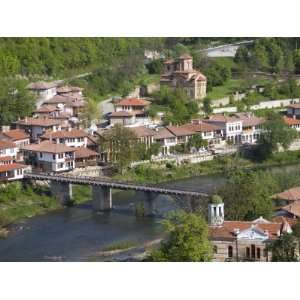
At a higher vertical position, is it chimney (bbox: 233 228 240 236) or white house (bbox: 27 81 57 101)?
white house (bbox: 27 81 57 101)

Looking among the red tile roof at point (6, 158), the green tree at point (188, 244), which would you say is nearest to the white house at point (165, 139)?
the red tile roof at point (6, 158)

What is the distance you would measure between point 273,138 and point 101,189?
9045 mm

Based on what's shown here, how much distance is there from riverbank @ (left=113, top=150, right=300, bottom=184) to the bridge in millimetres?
2671

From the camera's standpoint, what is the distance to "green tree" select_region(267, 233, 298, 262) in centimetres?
1753

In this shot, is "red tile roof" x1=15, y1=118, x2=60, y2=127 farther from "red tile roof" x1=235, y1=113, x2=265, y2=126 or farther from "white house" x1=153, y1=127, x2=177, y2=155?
"red tile roof" x1=235, y1=113, x2=265, y2=126

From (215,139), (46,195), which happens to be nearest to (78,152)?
(46,195)

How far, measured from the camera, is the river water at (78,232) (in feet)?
69.7

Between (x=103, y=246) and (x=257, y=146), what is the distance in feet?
42.4

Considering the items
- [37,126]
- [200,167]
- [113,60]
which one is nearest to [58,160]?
[37,126]

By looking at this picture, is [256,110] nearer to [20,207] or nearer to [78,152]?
[78,152]

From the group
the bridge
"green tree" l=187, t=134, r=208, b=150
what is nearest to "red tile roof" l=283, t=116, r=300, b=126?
"green tree" l=187, t=134, r=208, b=150

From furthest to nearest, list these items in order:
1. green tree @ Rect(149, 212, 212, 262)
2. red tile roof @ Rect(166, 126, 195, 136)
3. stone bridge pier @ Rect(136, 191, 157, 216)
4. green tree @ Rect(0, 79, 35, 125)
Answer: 1. green tree @ Rect(0, 79, 35, 125)
2. red tile roof @ Rect(166, 126, 195, 136)
3. stone bridge pier @ Rect(136, 191, 157, 216)
4. green tree @ Rect(149, 212, 212, 262)

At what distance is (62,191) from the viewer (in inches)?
1076

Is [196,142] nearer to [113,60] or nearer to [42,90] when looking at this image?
[42,90]
